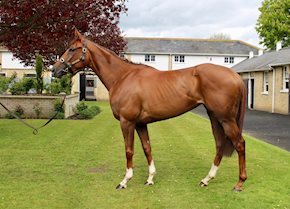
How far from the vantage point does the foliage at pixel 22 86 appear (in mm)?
18906

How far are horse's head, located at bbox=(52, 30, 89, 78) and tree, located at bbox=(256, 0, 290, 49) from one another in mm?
41645

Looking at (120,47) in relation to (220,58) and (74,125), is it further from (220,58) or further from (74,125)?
(220,58)

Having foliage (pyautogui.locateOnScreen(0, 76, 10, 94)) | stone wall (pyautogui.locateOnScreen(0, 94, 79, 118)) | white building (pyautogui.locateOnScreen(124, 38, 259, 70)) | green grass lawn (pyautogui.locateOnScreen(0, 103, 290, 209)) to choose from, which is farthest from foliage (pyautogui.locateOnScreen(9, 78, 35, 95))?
white building (pyautogui.locateOnScreen(124, 38, 259, 70))

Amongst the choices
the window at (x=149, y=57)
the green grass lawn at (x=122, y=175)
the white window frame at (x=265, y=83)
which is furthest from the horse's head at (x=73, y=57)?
the window at (x=149, y=57)

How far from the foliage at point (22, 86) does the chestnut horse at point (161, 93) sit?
1351cm

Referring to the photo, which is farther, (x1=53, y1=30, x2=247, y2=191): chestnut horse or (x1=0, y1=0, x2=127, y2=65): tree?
(x1=0, y1=0, x2=127, y2=65): tree

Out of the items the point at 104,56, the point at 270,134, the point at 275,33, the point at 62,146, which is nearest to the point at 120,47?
the point at 270,134

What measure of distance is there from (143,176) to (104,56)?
2350 millimetres

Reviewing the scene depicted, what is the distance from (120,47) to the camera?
2694 centimetres

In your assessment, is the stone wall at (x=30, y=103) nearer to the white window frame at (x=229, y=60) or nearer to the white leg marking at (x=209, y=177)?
the white leg marking at (x=209, y=177)

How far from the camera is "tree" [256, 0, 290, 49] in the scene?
4405 centimetres

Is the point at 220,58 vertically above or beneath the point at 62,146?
above

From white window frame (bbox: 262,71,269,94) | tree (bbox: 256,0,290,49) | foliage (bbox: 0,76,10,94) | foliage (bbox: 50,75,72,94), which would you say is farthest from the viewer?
tree (bbox: 256,0,290,49)

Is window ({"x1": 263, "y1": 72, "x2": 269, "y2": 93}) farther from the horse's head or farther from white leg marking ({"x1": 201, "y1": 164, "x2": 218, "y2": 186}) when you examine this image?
the horse's head
